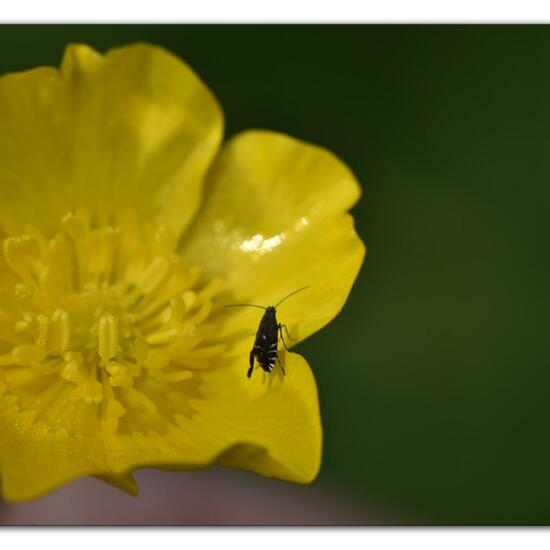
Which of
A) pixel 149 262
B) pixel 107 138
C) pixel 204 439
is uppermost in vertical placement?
pixel 107 138

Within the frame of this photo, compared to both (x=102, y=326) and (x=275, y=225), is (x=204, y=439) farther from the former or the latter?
Result: (x=275, y=225)

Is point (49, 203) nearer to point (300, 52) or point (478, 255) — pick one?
point (300, 52)

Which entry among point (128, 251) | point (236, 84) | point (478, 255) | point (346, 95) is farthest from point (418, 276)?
point (128, 251)

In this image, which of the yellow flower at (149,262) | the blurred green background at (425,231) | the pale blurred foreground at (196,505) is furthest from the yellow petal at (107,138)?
the pale blurred foreground at (196,505)

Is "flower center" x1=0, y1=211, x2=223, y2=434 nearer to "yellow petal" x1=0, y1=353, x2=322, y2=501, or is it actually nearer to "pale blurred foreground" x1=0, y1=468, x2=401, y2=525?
"yellow petal" x1=0, y1=353, x2=322, y2=501

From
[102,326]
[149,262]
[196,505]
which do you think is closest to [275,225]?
[149,262]

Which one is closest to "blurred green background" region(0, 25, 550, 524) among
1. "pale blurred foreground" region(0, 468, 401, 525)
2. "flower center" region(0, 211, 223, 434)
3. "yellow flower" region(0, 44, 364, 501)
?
"pale blurred foreground" region(0, 468, 401, 525)
